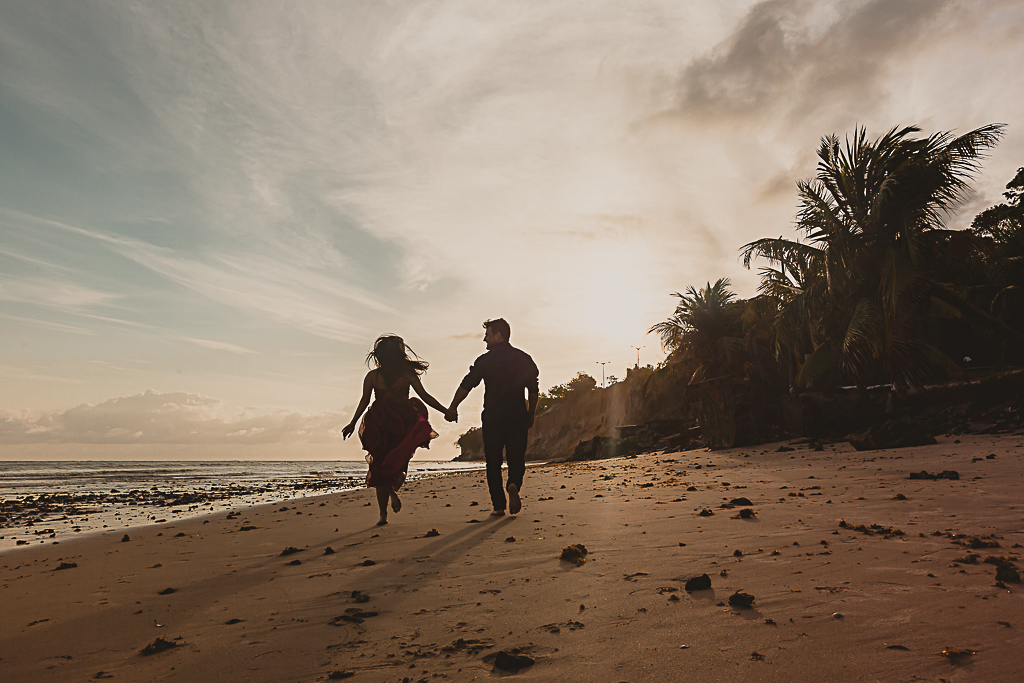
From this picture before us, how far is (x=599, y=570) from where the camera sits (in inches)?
128

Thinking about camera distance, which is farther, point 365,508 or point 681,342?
point 681,342

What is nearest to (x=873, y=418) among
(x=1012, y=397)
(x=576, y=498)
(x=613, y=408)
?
(x=1012, y=397)

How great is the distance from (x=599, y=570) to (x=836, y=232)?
15.3m

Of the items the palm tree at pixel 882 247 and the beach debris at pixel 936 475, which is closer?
the beach debris at pixel 936 475

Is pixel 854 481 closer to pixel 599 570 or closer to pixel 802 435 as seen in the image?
pixel 599 570

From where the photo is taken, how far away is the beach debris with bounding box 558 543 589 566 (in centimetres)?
350

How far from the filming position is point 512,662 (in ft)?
6.63

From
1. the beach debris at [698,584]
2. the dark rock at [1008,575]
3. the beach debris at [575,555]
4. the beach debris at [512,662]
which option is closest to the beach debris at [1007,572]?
the dark rock at [1008,575]

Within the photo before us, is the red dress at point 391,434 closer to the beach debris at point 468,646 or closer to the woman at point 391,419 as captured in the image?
the woman at point 391,419

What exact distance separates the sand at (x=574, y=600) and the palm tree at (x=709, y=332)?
845 inches

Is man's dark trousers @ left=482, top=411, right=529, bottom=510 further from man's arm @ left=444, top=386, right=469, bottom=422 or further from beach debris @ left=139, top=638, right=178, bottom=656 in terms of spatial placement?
beach debris @ left=139, top=638, right=178, bottom=656

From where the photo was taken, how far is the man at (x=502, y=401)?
6.19 meters

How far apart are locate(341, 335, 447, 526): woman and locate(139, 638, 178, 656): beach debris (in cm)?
353

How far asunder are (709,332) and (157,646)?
90.8ft
